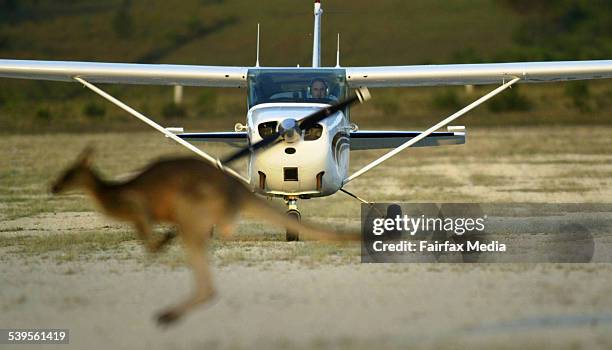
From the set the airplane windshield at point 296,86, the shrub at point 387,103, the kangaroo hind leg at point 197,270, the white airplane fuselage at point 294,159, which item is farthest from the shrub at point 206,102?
the kangaroo hind leg at point 197,270

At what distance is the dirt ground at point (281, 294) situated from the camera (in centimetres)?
637

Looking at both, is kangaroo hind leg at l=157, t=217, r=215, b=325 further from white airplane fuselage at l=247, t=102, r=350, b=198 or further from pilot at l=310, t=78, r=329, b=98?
pilot at l=310, t=78, r=329, b=98

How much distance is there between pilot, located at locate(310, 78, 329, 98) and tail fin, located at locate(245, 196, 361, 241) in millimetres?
5616

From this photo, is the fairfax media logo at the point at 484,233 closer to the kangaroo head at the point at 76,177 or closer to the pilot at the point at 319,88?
the pilot at the point at 319,88

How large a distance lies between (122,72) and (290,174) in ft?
10.9

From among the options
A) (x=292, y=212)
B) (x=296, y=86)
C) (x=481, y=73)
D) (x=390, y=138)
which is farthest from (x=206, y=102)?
(x=292, y=212)

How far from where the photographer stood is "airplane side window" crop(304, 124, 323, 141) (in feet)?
36.2

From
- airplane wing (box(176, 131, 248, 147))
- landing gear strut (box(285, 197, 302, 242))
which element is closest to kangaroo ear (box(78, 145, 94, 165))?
landing gear strut (box(285, 197, 302, 242))

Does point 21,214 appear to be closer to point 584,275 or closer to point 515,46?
point 584,275

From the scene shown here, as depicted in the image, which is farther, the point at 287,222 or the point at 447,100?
the point at 447,100

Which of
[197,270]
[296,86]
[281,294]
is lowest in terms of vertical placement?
[281,294]

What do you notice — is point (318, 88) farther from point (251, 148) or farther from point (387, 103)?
point (387, 103)

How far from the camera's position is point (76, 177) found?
656 cm

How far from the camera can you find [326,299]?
772cm
